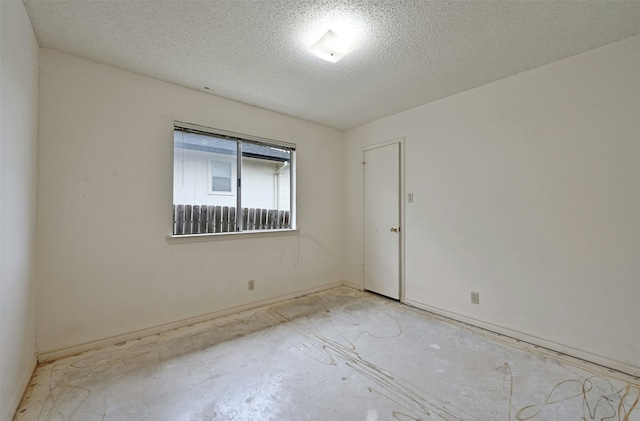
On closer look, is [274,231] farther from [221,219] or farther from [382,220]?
[382,220]

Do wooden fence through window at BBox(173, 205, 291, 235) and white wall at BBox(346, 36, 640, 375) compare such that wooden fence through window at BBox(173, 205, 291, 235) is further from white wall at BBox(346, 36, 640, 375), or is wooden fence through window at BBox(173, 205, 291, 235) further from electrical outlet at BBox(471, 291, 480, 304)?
electrical outlet at BBox(471, 291, 480, 304)

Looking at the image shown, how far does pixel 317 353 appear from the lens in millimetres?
2260

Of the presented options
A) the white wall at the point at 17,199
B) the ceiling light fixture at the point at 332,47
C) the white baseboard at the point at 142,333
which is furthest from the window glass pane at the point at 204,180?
the ceiling light fixture at the point at 332,47

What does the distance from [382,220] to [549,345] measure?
208 centimetres

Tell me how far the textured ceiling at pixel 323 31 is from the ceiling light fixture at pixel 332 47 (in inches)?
2.1

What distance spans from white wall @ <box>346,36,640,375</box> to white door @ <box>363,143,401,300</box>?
0.28 metres

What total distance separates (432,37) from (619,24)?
4.07 feet

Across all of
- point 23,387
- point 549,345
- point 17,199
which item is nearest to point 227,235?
point 17,199

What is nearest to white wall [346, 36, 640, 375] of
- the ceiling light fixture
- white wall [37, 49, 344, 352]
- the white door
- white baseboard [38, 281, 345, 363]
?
the white door

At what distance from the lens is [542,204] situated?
2383mm

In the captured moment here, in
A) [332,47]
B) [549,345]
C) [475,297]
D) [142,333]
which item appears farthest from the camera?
[475,297]

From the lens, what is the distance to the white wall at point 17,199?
145 cm

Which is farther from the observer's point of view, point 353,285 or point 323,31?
point 353,285

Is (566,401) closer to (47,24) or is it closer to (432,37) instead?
(432,37)
